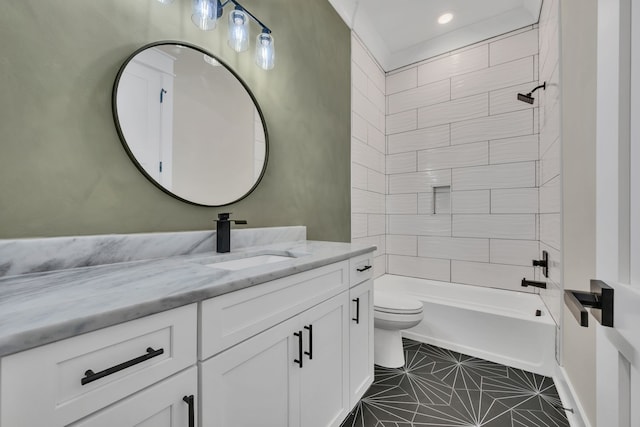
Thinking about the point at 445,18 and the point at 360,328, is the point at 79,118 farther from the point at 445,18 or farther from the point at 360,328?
the point at 445,18

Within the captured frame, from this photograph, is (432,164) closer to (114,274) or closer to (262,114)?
(262,114)

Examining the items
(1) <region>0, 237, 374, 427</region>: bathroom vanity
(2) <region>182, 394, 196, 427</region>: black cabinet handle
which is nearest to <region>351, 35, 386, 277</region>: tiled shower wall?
Answer: (1) <region>0, 237, 374, 427</region>: bathroom vanity

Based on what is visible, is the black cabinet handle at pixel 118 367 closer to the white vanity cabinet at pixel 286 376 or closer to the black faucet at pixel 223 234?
the white vanity cabinet at pixel 286 376

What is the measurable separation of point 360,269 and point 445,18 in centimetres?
252

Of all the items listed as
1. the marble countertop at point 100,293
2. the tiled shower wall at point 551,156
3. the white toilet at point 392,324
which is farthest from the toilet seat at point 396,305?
the marble countertop at point 100,293

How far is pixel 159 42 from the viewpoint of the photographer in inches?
46.3

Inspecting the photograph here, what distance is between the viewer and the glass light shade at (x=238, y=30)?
1.38 m

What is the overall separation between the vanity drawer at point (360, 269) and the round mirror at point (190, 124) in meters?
0.69

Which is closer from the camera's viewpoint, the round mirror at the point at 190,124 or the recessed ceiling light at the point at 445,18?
the round mirror at the point at 190,124

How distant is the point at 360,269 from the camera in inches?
58.7

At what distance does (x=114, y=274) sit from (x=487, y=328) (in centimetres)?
228

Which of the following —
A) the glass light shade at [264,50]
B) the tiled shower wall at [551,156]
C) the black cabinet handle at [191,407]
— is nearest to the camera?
the black cabinet handle at [191,407]

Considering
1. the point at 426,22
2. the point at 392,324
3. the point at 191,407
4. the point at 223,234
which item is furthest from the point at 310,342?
the point at 426,22

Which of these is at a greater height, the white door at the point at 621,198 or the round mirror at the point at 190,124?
the round mirror at the point at 190,124
